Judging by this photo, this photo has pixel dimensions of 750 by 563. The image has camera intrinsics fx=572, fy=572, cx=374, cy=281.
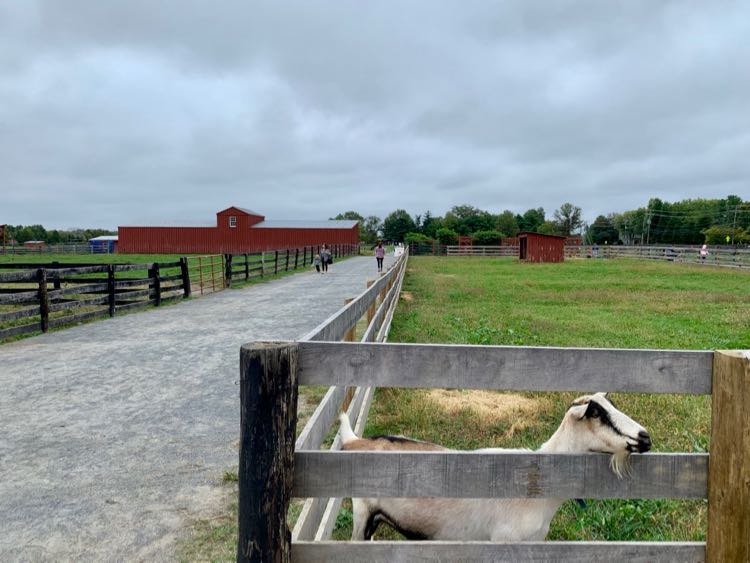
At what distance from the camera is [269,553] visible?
2111 mm

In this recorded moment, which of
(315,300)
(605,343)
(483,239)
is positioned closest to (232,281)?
(315,300)

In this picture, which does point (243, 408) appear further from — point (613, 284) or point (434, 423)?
point (613, 284)

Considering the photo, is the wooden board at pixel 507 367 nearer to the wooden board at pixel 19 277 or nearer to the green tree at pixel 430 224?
the wooden board at pixel 19 277

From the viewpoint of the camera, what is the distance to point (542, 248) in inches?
1762

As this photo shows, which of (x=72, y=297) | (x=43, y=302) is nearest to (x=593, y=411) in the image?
(x=43, y=302)

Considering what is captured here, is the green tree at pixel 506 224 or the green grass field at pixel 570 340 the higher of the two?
the green tree at pixel 506 224

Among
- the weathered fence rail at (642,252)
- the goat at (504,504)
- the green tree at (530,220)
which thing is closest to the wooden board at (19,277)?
the goat at (504,504)

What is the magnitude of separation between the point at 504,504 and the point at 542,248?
144 feet

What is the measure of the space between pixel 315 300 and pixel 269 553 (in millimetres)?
14159

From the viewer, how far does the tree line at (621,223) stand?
386ft

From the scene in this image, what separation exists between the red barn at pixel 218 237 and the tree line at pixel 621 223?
41.0m

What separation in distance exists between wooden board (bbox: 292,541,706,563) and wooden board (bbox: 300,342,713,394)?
616 millimetres

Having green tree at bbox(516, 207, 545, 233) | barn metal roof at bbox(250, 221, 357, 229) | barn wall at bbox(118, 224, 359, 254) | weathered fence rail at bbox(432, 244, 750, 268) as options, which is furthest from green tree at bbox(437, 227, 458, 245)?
green tree at bbox(516, 207, 545, 233)

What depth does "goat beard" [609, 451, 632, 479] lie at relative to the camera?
7.43 feet
